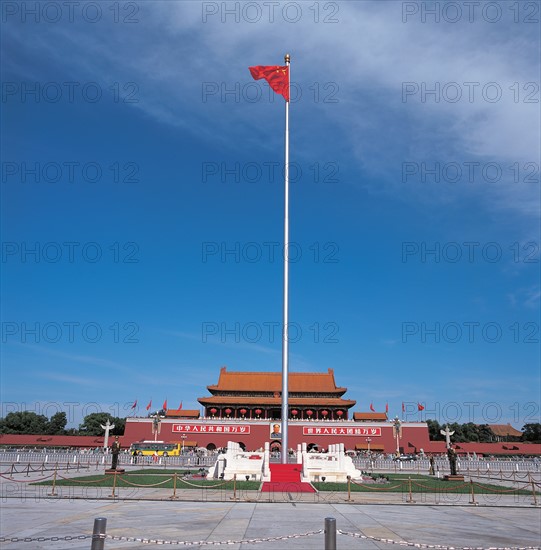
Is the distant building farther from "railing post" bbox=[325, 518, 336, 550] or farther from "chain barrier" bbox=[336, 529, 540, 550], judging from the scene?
"railing post" bbox=[325, 518, 336, 550]

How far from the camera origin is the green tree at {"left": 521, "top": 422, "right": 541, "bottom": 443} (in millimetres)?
74300

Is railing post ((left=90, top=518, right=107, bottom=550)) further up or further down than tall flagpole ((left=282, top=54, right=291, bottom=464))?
further down

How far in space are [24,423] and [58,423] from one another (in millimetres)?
6207

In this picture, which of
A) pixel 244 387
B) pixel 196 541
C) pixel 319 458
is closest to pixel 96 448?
pixel 244 387

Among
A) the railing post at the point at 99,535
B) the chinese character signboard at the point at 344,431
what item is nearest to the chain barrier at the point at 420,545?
the railing post at the point at 99,535

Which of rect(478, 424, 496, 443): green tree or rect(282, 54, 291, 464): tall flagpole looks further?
rect(478, 424, 496, 443): green tree

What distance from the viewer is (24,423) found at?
67.4m

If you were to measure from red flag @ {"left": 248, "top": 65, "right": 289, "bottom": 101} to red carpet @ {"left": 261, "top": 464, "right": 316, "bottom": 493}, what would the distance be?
59.6 feet

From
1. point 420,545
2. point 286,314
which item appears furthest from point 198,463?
point 420,545

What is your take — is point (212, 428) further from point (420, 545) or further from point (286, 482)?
point (420, 545)

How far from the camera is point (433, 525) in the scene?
991 centimetres

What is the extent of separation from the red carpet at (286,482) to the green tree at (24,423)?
54482 millimetres

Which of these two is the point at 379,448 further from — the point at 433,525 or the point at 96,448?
the point at 433,525

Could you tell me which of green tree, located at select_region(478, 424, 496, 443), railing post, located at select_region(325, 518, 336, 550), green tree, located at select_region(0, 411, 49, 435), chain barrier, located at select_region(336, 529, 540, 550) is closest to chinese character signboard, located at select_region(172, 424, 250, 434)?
green tree, located at select_region(0, 411, 49, 435)
